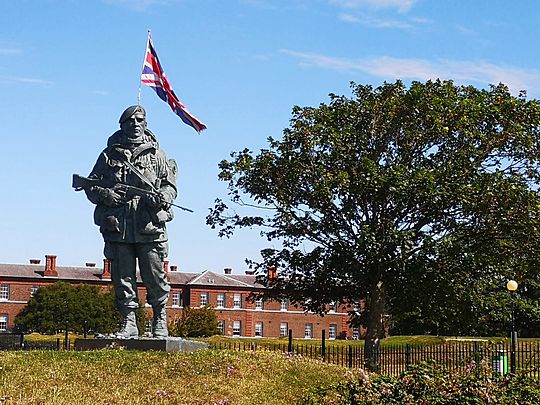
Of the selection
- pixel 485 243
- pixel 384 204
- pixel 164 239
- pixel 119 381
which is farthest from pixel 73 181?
pixel 485 243

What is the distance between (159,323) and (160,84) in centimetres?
502

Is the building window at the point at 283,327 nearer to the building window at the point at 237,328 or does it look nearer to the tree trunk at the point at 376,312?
the building window at the point at 237,328

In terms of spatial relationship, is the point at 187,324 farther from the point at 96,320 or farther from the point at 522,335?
the point at 522,335

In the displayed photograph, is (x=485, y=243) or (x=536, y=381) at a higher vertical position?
(x=485, y=243)

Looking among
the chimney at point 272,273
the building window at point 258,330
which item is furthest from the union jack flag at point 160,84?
the building window at point 258,330

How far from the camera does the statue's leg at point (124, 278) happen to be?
15031mm

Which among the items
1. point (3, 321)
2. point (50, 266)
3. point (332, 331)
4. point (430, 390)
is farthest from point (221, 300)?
point (430, 390)

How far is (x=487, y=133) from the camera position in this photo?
27.3 meters

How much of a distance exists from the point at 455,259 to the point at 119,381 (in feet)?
52.7

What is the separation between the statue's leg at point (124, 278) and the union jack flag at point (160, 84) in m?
3.75

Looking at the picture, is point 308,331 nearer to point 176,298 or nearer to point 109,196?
point 176,298

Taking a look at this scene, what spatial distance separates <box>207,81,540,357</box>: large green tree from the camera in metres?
26.3

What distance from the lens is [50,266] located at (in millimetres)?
75125

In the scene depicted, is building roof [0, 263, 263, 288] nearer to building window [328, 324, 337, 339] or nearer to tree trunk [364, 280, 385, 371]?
building window [328, 324, 337, 339]
